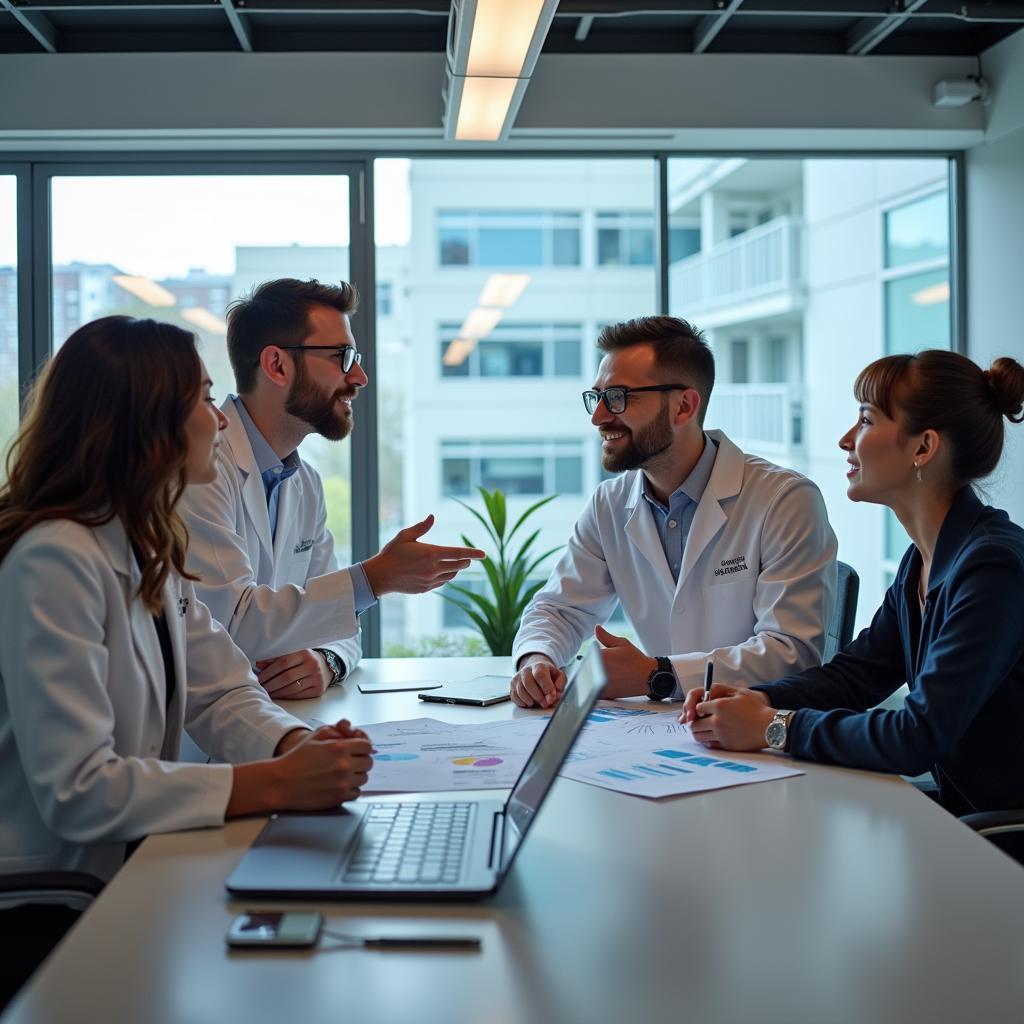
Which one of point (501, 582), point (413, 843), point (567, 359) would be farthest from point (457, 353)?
point (413, 843)

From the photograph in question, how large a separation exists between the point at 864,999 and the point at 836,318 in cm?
444

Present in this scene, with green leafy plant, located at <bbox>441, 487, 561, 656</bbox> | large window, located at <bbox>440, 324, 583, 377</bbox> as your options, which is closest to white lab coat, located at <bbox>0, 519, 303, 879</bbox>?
green leafy plant, located at <bbox>441, 487, 561, 656</bbox>

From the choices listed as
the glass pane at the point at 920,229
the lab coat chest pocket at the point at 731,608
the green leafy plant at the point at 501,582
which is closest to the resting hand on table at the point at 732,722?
the lab coat chest pocket at the point at 731,608

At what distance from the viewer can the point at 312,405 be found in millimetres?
2926

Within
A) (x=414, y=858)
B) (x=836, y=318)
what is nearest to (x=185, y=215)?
(x=836, y=318)

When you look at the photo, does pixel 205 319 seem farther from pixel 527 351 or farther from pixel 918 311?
pixel 918 311

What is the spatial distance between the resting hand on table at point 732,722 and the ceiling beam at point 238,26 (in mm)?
3212

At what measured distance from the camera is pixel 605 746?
1.87m

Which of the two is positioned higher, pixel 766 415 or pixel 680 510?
pixel 766 415

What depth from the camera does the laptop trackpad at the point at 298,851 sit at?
127 cm

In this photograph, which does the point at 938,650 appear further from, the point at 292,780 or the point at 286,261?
the point at 286,261

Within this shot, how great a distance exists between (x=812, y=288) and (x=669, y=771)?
3.83m

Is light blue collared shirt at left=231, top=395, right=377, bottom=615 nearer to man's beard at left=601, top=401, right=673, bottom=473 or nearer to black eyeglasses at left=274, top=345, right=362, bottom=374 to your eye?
black eyeglasses at left=274, top=345, right=362, bottom=374

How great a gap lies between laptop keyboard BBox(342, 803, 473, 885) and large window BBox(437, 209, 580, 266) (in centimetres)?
365
